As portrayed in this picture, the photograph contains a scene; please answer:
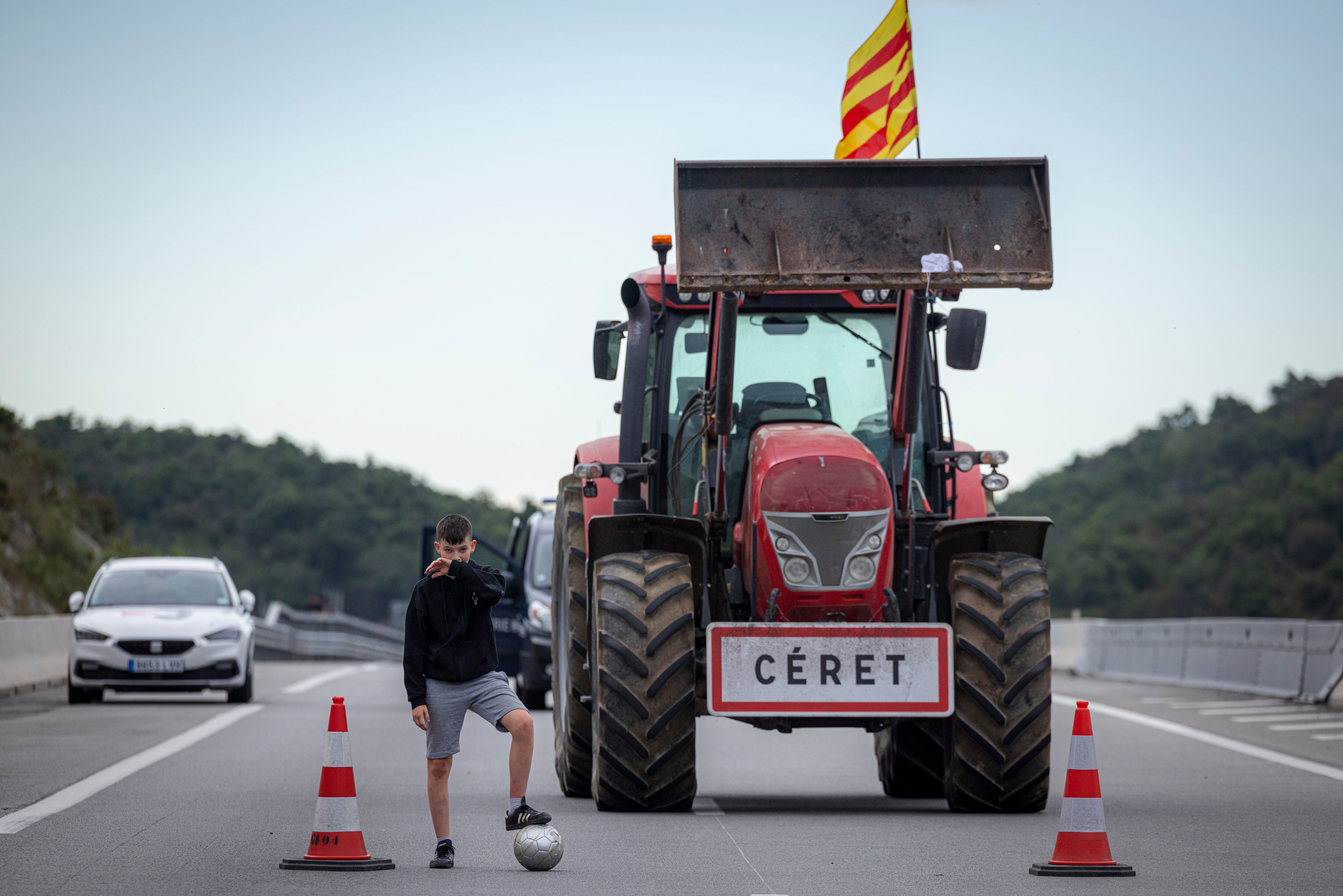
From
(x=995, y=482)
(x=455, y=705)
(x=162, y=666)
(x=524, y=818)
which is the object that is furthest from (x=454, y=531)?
(x=162, y=666)

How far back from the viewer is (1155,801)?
11578 millimetres

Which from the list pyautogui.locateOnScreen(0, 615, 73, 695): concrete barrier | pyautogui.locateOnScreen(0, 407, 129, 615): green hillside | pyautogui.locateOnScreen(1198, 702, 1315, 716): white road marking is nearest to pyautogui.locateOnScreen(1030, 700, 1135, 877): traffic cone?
pyautogui.locateOnScreen(1198, 702, 1315, 716): white road marking

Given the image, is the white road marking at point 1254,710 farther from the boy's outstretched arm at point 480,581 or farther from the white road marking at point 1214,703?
the boy's outstretched arm at point 480,581

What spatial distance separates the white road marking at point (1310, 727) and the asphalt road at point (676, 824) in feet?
0.37

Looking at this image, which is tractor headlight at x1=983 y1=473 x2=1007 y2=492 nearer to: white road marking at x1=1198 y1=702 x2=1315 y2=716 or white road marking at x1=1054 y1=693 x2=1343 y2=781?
white road marking at x1=1054 y1=693 x2=1343 y2=781

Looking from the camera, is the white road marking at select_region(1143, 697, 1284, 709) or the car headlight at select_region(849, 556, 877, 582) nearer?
the car headlight at select_region(849, 556, 877, 582)

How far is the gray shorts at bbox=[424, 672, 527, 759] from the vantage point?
848 cm

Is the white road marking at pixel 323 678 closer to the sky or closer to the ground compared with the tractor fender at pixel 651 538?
closer to the ground

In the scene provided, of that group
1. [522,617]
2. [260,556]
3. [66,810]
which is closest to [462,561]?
[66,810]

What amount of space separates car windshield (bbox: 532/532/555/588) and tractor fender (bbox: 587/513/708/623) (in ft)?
37.7

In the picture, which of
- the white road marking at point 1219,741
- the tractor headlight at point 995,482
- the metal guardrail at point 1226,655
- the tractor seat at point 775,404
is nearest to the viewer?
the tractor seat at point 775,404

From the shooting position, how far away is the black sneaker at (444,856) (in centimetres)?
835

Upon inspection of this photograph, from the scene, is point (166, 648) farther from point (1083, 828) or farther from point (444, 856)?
point (1083, 828)

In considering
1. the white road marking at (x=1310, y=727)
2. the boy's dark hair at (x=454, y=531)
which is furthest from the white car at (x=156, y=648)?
the boy's dark hair at (x=454, y=531)
